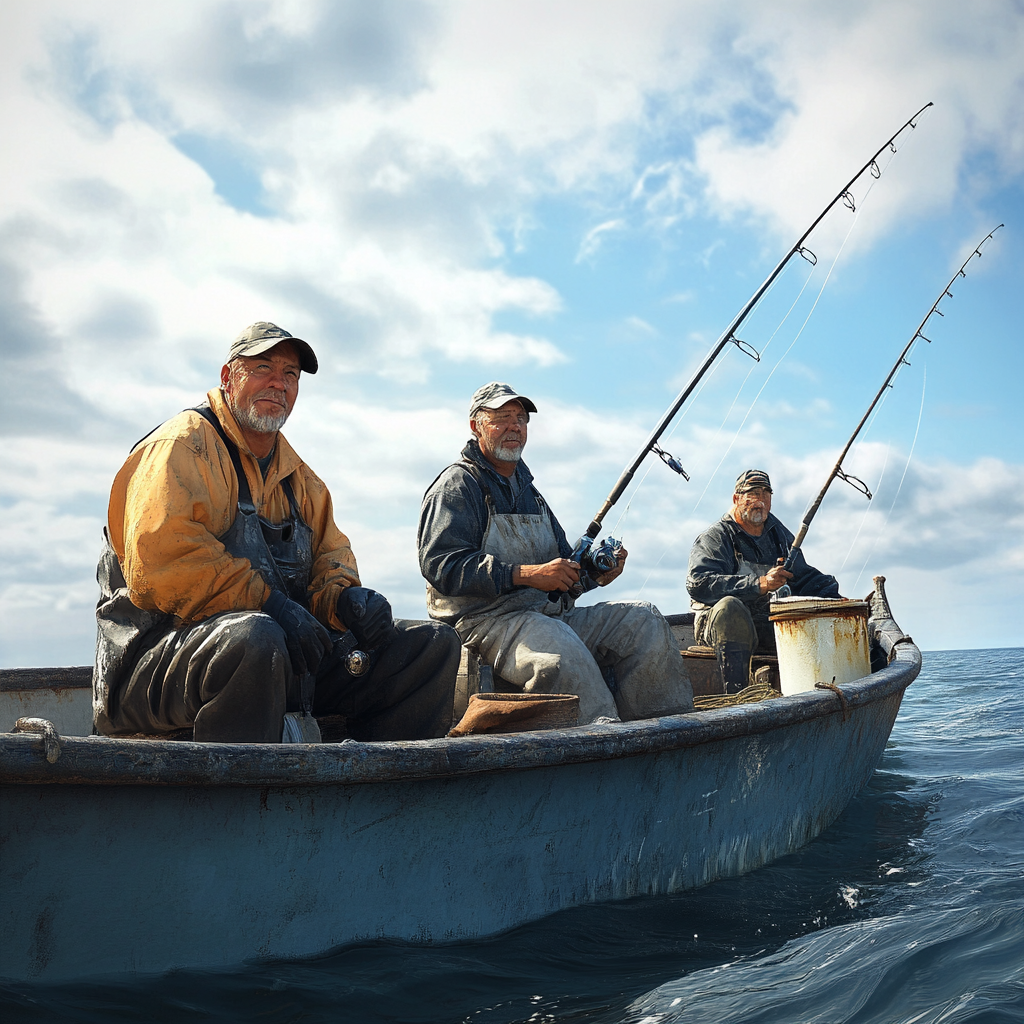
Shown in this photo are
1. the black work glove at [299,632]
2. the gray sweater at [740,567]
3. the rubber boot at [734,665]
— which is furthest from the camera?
the gray sweater at [740,567]

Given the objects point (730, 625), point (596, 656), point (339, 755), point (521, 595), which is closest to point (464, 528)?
point (521, 595)

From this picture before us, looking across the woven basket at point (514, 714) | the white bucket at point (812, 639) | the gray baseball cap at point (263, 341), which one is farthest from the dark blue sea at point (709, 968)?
the gray baseball cap at point (263, 341)

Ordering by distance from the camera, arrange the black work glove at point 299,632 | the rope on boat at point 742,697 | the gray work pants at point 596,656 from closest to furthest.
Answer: the black work glove at point 299,632 < the gray work pants at point 596,656 < the rope on boat at point 742,697

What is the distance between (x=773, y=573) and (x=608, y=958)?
10.9 feet

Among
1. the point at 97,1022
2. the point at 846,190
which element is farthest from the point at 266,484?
the point at 846,190

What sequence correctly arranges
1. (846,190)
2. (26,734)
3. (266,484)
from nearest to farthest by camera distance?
(26,734) → (266,484) → (846,190)

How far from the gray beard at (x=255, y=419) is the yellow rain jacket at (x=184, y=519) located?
3cm

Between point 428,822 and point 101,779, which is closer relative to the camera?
point 101,779

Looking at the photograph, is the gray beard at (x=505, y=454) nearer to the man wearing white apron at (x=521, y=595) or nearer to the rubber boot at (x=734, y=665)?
the man wearing white apron at (x=521, y=595)

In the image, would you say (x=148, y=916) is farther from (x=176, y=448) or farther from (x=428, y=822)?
(x=176, y=448)

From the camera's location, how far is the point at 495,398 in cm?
406

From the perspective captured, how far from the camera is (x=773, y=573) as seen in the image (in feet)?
18.7

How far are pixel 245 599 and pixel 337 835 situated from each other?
0.74 metres

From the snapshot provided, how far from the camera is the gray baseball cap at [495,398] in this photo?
4.03 meters
